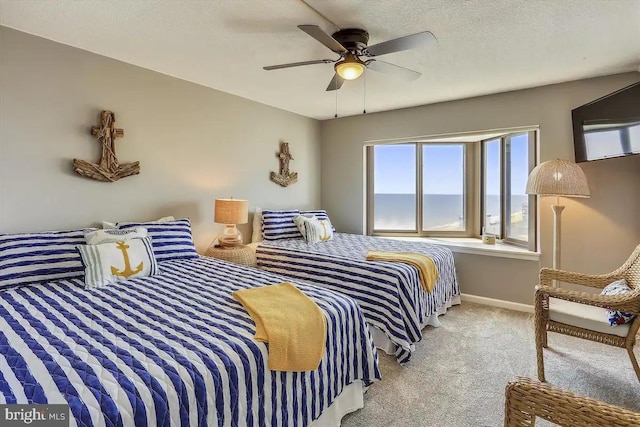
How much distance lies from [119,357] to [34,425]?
0.93 feet

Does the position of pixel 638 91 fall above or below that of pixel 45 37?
below

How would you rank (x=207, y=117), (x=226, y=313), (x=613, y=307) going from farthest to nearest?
(x=207, y=117) → (x=613, y=307) → (x=226, y=313)

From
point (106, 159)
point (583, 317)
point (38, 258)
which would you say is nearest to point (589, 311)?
point (583, 317)

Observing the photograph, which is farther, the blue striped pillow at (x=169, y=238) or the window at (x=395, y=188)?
the window at (x=395, y=188)

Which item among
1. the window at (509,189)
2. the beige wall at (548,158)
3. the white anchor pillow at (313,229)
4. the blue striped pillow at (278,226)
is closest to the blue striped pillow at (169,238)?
the blue striped pillow at (278,226)

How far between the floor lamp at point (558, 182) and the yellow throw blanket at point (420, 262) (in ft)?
3.88

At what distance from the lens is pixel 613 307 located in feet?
6.57

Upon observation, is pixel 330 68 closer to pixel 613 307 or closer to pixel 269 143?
pixel 269 143

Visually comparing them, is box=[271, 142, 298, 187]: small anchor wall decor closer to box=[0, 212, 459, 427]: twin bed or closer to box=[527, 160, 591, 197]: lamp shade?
box=[0, 212, 459, 427]: twin bed

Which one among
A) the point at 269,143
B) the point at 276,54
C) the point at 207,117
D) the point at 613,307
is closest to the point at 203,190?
the point at 207,117

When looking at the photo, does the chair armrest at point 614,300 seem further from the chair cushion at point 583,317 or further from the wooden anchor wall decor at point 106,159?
the wooden anchor wall decor at point 106,159

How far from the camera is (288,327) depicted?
1469 mm

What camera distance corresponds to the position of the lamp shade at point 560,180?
2.87 meters

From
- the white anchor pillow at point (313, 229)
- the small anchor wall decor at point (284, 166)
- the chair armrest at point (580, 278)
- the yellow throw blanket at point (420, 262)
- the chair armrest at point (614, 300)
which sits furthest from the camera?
the small anchor wall decor at point (284, 166)
